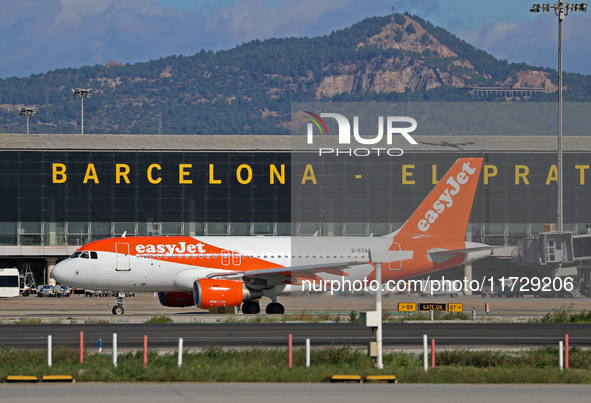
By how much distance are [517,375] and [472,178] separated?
28702 mm

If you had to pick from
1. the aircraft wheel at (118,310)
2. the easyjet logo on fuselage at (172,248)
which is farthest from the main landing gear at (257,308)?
the aircraft wheel at (118,310)

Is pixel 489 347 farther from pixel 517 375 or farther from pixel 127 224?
pixel 127 224

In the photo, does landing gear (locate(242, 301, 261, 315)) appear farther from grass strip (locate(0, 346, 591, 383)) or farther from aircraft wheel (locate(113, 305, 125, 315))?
grass strip (locate(0, 346, 591, 383))

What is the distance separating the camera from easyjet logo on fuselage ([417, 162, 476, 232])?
157 feet

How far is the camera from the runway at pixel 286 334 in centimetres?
2892

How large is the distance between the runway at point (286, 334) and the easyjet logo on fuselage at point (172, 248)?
26.8ft


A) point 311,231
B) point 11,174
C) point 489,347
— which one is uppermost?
point 11,174

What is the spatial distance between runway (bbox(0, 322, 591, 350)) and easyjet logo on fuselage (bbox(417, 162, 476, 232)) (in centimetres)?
1004
